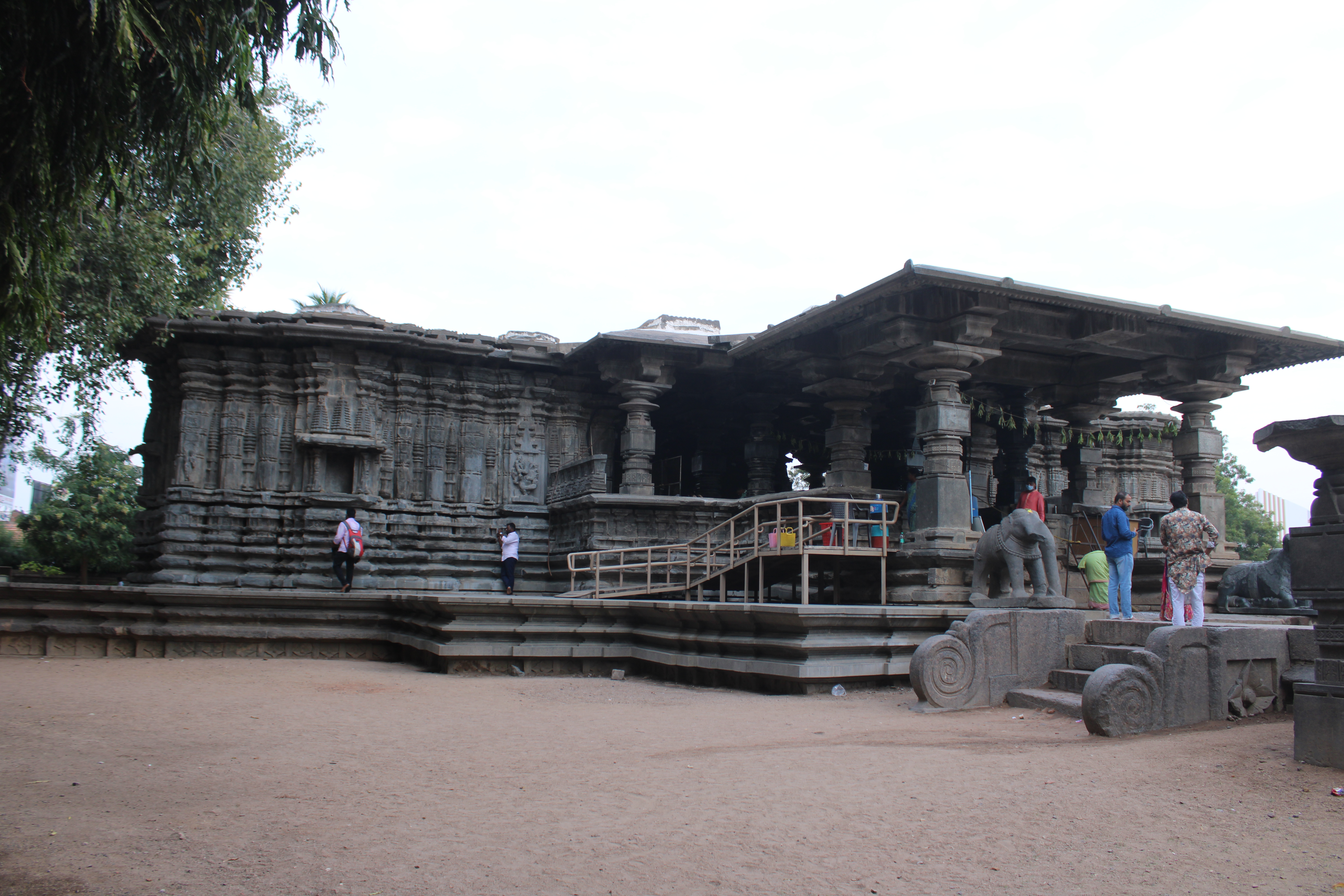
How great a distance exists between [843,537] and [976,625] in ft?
11.6

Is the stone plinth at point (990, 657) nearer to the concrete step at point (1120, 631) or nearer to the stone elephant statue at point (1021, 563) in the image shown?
the concrete step at point (1120, 631)

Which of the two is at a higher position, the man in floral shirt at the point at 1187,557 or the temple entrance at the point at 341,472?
the temple entrance at the point at 341,472

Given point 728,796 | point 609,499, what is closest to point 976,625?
point 728,796

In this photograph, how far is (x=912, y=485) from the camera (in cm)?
1479

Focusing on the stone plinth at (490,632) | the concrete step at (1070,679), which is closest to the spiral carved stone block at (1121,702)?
the concrete step at (1070,679)

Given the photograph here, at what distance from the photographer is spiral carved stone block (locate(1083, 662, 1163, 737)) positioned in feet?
22.1

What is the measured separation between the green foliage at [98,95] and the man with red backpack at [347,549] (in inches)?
395

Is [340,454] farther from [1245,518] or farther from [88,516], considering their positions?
[1245,518]

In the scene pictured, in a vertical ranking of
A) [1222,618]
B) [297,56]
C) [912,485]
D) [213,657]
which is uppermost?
[297,56]

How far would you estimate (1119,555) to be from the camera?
31.6ft

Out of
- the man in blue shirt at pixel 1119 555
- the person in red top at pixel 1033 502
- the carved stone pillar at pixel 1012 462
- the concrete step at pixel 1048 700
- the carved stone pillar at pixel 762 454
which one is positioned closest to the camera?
the concrete step at pixel 1048 700

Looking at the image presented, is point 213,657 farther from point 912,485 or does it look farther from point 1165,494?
point 1165,494

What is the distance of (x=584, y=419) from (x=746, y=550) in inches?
245

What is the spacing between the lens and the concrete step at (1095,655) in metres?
8.29
